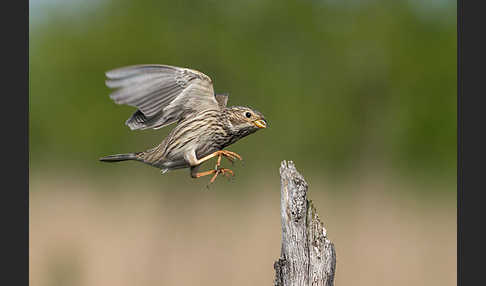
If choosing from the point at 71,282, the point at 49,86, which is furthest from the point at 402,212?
the point at 49,86

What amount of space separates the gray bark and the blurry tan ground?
390 centimetres

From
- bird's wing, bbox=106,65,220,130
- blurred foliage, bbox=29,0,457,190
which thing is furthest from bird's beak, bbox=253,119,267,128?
blurred foliage, bbox=29,0,457,190

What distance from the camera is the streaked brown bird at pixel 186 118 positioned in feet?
13.3

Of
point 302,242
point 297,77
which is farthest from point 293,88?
point 302,242

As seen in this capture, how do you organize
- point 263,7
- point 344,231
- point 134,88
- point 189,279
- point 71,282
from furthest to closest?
1. point 263,7
2. point 344,231
3. point 189,279
4. point 71,282
5. point 134,88

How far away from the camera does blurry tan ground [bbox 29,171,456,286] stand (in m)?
8.38

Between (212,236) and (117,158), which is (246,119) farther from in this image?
(212,236)

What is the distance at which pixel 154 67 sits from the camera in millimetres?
3977

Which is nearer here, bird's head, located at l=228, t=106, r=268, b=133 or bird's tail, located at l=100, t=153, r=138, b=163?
bird's tail, located at l=100, t=153, r=138, b=163

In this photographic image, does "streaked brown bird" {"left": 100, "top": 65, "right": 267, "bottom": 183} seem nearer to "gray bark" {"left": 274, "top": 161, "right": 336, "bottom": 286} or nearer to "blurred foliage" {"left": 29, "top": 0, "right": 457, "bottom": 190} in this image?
"gray bark" {"left": 274, "top": 161, "right": 336, "bottom": 286}

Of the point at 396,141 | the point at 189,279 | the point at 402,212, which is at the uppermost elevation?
the point at 396,141

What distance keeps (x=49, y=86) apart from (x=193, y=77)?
15175 mm

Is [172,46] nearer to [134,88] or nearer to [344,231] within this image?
[344,231]

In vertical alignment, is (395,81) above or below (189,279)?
above
